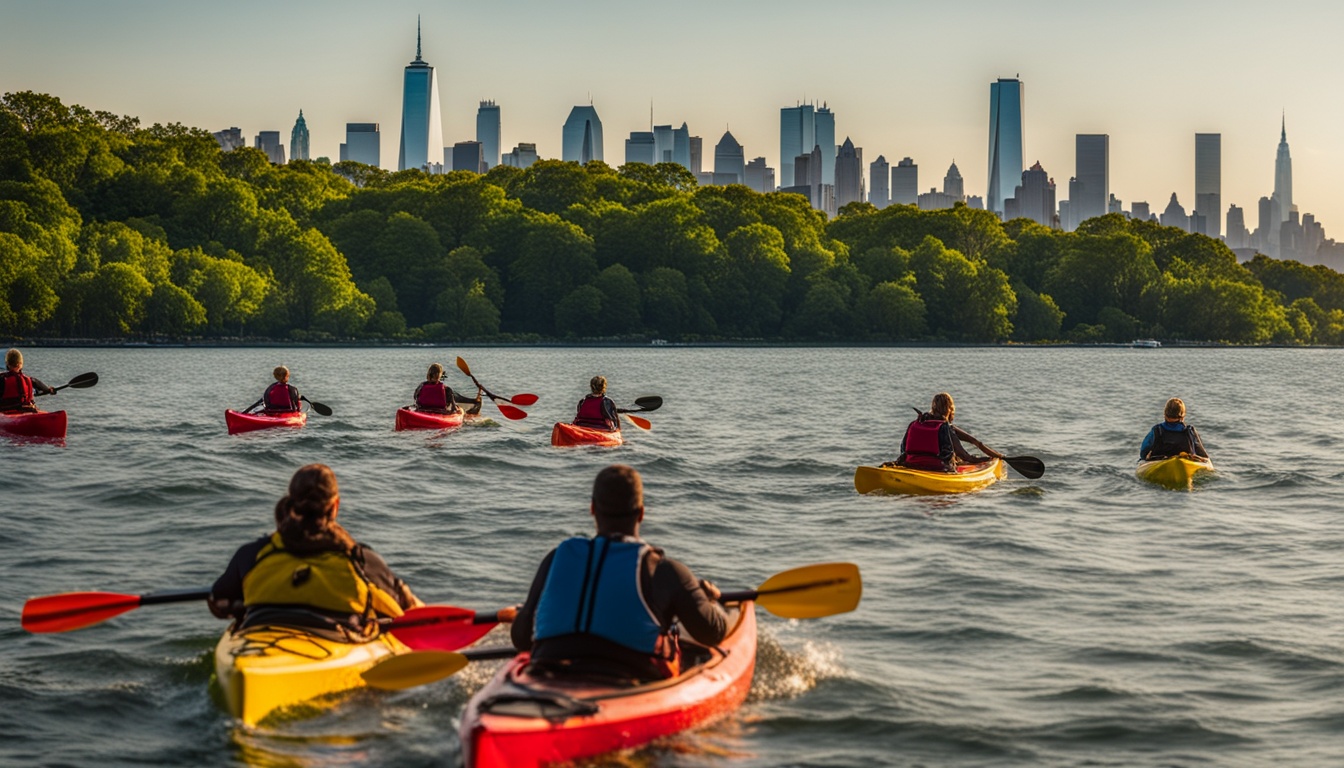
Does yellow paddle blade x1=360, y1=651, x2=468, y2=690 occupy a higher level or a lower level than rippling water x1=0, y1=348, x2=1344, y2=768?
higher

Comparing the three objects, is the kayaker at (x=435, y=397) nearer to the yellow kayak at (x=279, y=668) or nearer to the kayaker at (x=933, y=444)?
the kayaker at (x=933, y=444)

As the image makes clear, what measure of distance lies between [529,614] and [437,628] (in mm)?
1341

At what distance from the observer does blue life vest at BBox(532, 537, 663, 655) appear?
7.60 meters

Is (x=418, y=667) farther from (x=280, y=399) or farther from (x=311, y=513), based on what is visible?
(x=280, y=399)

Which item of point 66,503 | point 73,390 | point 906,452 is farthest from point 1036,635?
point 73,390

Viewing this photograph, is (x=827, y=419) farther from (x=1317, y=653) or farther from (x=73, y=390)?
(x=1317, y=653)

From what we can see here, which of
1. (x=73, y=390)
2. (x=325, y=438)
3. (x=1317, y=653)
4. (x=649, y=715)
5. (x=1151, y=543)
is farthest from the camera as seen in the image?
(x=73, y=390)

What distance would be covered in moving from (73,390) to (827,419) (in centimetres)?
2204

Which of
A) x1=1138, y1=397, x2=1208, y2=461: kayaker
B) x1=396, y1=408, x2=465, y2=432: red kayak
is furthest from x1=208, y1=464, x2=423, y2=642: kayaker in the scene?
x1=396, y1=408, x2=465, y2=432: red kayak

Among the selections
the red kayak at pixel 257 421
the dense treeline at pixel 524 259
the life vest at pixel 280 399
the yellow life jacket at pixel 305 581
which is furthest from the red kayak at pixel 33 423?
the dense treeline at pixel 524 259

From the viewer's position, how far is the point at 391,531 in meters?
16.5

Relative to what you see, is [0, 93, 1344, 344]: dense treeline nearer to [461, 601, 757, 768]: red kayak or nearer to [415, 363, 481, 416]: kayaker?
[415, 363, 481, 416]: kayaker

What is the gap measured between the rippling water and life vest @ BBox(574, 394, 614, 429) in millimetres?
539

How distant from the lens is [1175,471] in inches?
792
